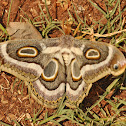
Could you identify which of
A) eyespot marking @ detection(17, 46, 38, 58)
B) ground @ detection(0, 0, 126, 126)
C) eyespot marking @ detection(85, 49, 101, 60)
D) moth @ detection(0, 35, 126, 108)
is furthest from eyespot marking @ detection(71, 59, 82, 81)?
ground @ detection(0, 0, 126, 126)

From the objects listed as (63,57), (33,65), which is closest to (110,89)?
(63,57)

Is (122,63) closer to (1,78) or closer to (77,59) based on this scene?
(77,59)

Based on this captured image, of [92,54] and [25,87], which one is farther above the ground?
[92,54]

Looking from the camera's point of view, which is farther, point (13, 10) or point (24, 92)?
point (13, 10)

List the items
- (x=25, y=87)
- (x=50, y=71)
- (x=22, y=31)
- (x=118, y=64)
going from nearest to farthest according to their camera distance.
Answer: (x=118, y=64) → (x=50, y=71) → (x=25, y=87) → (x=22, y=31)

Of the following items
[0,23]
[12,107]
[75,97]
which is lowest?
[12,107]

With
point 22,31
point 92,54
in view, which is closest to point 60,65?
point 92,54

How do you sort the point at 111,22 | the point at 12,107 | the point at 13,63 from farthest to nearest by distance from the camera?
the point at 111,22
the point at 12,107
the point at 13,63

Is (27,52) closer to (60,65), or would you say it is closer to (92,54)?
(60,65)
